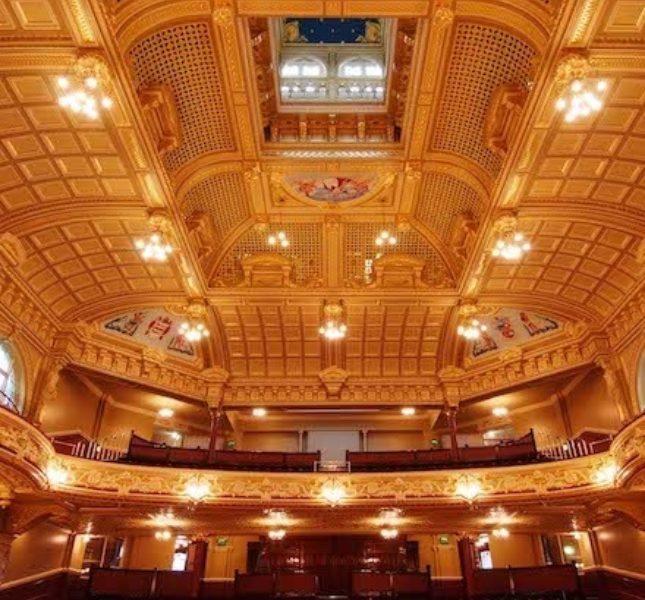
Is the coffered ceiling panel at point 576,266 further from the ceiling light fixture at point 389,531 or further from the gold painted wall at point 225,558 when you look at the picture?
the gold painted wall at point 225,558

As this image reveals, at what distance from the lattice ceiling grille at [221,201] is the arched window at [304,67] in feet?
11.0

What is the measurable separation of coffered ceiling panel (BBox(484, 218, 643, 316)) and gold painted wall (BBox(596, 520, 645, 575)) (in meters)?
6.05

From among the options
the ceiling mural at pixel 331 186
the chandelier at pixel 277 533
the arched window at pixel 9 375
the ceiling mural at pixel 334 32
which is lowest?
the chandelier at pixel 277 533

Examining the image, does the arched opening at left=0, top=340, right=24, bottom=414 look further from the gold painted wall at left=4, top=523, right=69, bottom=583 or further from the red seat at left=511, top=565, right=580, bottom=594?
the red seat at left=511, top=565, right=580, bottom=594

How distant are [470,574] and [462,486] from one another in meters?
2.46

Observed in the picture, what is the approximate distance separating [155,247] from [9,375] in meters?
6.32

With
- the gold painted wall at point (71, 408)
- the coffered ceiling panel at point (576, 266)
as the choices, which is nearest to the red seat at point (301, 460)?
the gold painted wall at point (71, 408)

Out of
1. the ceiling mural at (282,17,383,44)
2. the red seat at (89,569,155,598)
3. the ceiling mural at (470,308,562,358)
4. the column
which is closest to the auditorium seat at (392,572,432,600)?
the red seat at (89,569,155,598)

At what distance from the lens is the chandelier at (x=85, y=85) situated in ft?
25.8

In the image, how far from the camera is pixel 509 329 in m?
17.5

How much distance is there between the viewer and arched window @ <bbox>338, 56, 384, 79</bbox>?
13.7m

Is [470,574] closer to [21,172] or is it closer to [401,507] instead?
[401,507]

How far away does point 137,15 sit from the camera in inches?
334

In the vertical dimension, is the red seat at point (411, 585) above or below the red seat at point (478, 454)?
below
